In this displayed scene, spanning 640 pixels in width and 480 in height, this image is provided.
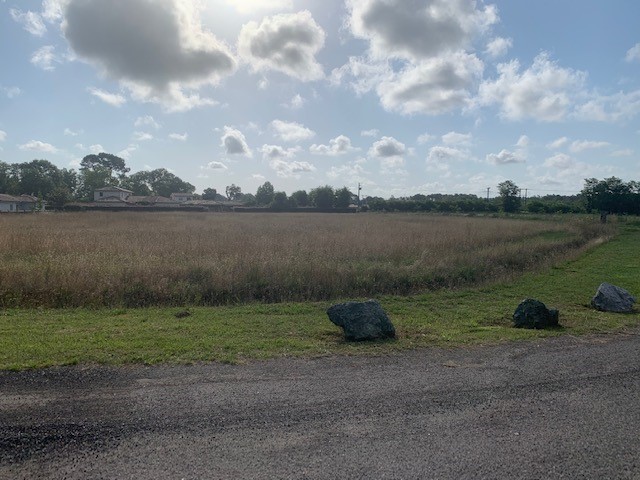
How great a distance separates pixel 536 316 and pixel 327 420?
19.9 ft

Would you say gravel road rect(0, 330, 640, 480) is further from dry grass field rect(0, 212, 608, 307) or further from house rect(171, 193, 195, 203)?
house rect(171, 193, 195, 203)

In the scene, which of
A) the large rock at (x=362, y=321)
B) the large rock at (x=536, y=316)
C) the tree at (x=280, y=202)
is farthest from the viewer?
the tree at (x=280, y=202)

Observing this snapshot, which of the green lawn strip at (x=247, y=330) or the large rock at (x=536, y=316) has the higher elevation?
the large rock at (x=536, y=316)

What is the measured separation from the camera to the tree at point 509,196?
70669 mm

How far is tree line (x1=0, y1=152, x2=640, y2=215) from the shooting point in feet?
186

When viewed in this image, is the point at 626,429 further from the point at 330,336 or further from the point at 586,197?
the point at 586,197

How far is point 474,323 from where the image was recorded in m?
8.74

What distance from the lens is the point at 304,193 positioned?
331 ft

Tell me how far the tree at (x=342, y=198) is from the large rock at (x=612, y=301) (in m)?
86.0

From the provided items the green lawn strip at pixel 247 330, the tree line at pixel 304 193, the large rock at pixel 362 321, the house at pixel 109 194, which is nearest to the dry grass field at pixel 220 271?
the green lawn strip at pixel 247 330

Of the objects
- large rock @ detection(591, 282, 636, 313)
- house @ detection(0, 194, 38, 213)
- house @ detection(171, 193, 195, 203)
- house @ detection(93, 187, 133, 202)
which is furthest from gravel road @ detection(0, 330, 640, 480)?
house @ detection(171, 193, 195, 203)

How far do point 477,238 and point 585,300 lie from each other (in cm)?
1267

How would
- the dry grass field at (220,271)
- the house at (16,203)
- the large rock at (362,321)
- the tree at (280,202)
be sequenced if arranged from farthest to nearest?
the tree at (280,202) < the house at (16,203) < the dry grass field at (220,271) < the large rock at (362,321)

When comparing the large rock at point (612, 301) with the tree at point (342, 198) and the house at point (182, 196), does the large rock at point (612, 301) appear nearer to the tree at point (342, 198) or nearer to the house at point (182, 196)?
the tree at point (342, 198)
